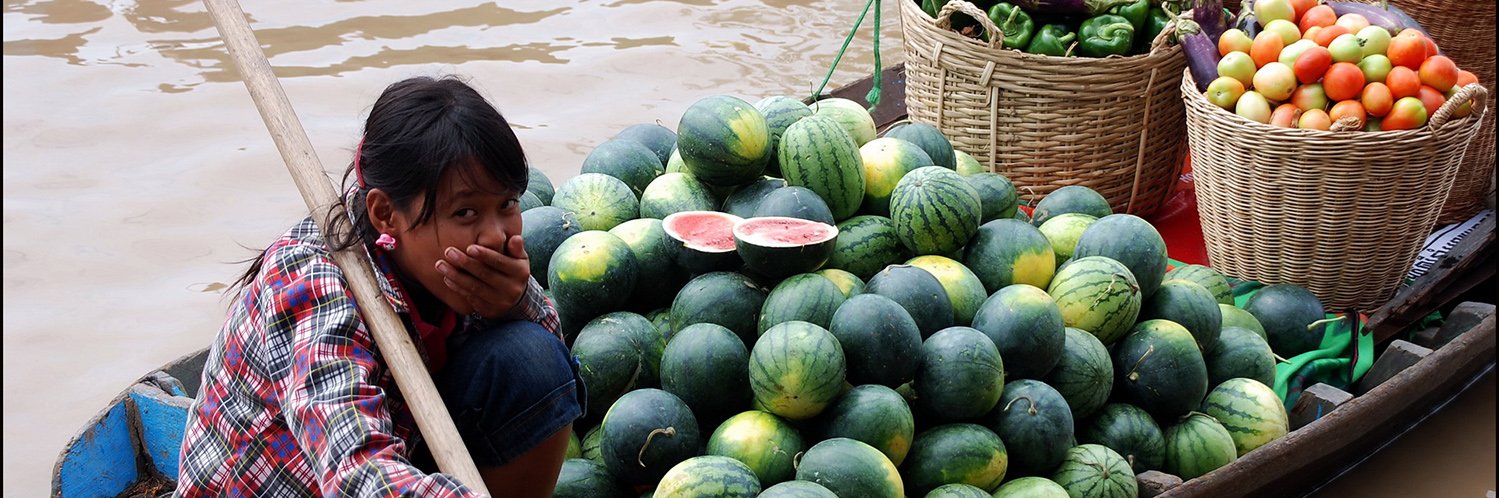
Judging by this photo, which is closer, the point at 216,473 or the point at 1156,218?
the point at 216,473

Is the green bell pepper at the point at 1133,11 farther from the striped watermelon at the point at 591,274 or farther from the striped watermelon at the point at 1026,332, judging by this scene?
the striped watermelon at the point at 591,274

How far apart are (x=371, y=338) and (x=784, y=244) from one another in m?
0.99

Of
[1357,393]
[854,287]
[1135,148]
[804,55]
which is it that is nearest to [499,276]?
[854,287]

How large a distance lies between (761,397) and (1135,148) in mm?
2245

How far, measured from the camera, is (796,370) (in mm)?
2379

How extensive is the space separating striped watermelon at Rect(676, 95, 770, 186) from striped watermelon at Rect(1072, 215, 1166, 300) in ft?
2.82

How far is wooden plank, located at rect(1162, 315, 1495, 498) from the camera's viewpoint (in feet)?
8.50

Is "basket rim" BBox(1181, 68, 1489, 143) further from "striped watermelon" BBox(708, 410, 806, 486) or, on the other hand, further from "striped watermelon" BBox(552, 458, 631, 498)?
"striped watermelon" BBox(552, 458, 631, 498)

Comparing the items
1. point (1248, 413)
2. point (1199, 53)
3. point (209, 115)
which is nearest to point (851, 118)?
point (1199, 53)

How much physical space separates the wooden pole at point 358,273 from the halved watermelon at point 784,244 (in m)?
0.90

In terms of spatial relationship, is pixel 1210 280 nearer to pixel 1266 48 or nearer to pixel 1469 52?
pixel 1266 48

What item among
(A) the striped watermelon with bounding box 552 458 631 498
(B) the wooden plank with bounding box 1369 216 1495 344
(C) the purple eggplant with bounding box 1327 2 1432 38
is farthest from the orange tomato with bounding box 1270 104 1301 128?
(A) the striped watermelon with bounding box 552 458 631 498

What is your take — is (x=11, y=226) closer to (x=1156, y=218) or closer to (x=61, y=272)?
(x=61, y=272)

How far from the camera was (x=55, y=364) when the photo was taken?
Result: 4.06m
